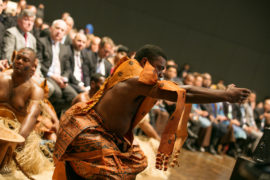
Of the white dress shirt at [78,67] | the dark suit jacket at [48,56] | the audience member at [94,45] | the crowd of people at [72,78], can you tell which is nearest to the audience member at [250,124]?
the crowd of people at [72,78]

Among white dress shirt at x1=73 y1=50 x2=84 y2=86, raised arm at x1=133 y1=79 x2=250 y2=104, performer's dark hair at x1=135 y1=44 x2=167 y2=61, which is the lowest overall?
white dress shirt at x1=73 y1=50 x2=84 y2=86

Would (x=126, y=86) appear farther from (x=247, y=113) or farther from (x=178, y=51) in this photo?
(x=178, y=51)

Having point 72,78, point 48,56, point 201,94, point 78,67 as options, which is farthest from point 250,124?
point 201,94

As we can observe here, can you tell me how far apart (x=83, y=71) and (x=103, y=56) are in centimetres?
57

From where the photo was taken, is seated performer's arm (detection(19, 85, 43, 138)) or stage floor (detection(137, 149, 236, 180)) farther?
stage floor (detection(137, 149, 236, 180))

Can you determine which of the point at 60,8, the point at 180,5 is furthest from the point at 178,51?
the point at 60,8

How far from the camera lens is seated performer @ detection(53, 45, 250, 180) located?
1948mm

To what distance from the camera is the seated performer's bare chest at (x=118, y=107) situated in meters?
2.14

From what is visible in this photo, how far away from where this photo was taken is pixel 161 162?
1.92 m

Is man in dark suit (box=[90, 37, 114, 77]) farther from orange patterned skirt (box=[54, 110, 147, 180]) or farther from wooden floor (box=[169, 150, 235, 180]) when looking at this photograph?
orange patterned skirt (box=[54, 110, 147, 180])

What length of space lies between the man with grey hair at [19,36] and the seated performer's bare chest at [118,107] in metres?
2.89

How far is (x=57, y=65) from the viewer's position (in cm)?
548

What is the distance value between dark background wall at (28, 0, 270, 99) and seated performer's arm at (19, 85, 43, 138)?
6.82 m

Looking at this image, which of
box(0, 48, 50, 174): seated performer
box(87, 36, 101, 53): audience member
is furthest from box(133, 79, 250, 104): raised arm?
box(87, 36, 101, 53): audience member
